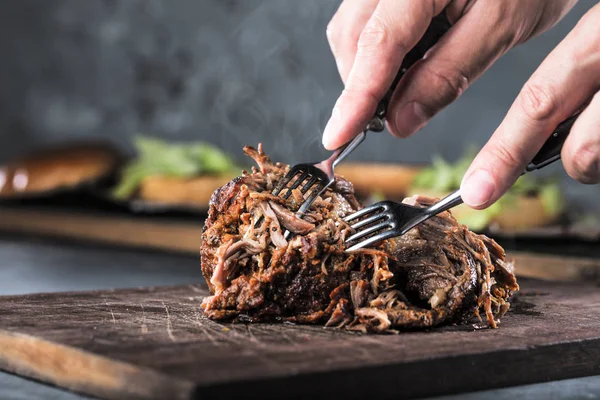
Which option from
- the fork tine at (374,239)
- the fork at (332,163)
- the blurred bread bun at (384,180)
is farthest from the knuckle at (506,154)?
the blurred bread bun at (384,180)

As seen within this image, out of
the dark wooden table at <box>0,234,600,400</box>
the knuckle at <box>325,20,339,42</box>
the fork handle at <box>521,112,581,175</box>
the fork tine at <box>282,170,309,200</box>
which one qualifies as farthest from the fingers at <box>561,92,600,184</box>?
the dark wooden table at <box>0,234,600,400</box>

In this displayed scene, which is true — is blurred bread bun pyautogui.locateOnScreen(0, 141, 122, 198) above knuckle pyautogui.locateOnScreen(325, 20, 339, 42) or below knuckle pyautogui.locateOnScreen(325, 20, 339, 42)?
above

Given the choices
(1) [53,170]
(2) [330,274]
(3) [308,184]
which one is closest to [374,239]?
(2) [330,274]

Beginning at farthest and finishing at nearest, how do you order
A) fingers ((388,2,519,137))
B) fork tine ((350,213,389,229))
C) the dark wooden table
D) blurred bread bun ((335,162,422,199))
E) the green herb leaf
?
the green herb leaf, blurred bread bun ((335,162,422,199)), the dark wooden table, fingers ((388,2,519,137)), fork tine ((350,213,389,229))

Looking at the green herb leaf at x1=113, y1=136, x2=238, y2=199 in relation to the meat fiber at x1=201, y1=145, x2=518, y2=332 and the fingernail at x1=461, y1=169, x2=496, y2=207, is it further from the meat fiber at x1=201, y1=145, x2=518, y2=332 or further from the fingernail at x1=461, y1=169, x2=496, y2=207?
the fingernail at x1=461, y1=169, x2=496, y2=207

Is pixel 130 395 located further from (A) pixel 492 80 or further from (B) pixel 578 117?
(A) pixel 492 80
